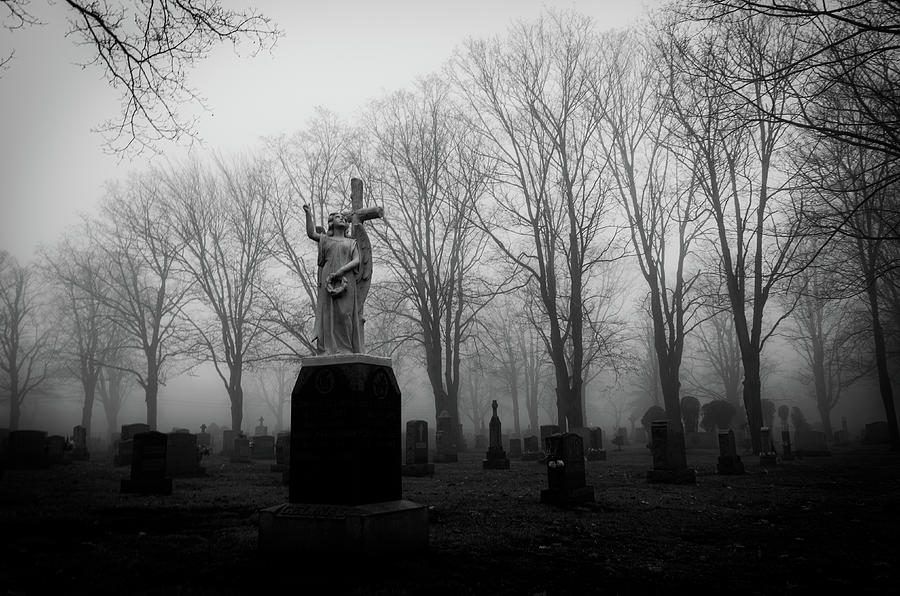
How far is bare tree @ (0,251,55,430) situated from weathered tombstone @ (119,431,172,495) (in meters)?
27.1

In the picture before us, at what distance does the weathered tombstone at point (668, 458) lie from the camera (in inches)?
493

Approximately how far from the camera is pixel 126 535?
20.7 ft

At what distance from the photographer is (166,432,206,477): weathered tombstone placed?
14680 mm

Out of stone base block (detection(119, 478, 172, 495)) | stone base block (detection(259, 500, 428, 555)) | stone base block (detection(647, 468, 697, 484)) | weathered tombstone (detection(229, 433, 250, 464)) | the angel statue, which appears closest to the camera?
stone base block (detection(259, 500, 428, 555))

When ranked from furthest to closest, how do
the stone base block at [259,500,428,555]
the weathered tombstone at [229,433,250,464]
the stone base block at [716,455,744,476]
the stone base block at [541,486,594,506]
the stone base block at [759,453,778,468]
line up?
the weathered tombstone at [229,433,250,464], the stone base block at [759,453,778,468], the stone base block at [716,455,744,476], the stone base block at [541,486,594,506], the stone base block at [259,500,428,555]

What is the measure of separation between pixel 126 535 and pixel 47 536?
759mm

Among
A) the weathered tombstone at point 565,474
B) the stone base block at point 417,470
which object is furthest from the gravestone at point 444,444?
the weathered tombstone at point 565,474

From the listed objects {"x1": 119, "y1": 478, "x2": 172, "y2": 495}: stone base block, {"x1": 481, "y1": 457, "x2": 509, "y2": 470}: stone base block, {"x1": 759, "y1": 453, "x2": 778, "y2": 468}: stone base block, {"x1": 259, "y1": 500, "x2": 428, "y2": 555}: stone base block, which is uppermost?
{"x1": 259, "y1": 500, "x2": 428, "y2": 555}: stone base block

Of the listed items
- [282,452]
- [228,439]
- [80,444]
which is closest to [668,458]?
[282,452]

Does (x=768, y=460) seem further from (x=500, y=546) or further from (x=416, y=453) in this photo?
(x=500, y=546)

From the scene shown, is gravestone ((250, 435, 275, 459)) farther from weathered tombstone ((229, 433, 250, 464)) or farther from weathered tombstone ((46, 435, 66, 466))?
weathered tombstone ((46, 435, 66, 466))

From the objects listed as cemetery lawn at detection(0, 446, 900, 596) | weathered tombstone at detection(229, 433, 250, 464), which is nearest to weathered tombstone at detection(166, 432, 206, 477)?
cemetery lawn at detection(0, 446, 900, 596)

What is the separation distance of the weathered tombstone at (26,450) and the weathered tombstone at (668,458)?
1692cm

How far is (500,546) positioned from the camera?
580cm
